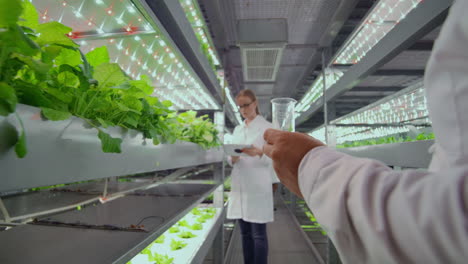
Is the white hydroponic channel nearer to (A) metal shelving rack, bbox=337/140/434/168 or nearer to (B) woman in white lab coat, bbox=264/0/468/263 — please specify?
(B) woman in white lab coat, bbox=264/0/468/263

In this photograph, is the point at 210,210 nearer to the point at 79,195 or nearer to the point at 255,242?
the point at 255,242

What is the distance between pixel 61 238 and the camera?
1030 millimetres

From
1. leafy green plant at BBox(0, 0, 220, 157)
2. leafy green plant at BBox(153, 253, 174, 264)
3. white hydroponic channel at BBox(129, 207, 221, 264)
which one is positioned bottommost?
white hydroponic channel at BBox(129, 207, 221, 264)

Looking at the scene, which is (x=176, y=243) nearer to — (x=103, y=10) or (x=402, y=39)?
(x=103, y=10)

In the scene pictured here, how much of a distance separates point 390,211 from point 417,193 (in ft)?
0.14

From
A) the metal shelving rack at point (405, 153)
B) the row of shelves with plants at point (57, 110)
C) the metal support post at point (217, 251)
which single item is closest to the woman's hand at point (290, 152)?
the row of shelves with plants at point (57, 110)

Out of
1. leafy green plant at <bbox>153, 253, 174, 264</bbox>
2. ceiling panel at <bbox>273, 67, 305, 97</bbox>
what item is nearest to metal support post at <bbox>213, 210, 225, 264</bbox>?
leafy green plant at <bbox>153, 253, 174, 264</bbox>

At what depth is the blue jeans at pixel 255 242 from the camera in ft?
8.88

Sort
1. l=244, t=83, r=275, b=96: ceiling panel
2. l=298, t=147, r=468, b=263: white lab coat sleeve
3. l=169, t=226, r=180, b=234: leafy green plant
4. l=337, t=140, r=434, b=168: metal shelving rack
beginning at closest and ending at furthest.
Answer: l=298, t=147, r=468, b=263: white lab coat sleeve → l=337, t=140, r=434, b=168: metal shelving rack → l=169, t=226, r=180, b=234: leafy green plant → l=244, t=83, r=275, b=96: ceiling panel

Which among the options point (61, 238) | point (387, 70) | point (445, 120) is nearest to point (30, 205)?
point (61, 238)

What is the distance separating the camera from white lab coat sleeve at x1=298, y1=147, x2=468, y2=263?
32cm

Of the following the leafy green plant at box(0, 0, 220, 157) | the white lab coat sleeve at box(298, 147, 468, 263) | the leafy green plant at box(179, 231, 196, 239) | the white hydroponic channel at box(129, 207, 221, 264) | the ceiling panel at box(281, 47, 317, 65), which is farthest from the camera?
the ceiling panel at box(281, 47, 317, 65)

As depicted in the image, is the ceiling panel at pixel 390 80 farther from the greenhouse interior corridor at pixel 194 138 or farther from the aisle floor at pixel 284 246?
the aisle floor at pixel 284 246

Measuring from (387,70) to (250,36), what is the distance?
5.21ft
